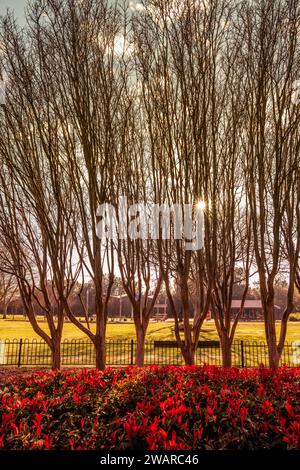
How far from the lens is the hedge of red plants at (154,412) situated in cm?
238

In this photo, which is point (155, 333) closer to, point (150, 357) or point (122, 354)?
point (122, 354)

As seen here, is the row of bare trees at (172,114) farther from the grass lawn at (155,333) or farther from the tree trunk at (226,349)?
the grass lawn at (155,333)

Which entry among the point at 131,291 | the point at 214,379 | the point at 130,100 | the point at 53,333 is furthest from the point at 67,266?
the point at 214,379

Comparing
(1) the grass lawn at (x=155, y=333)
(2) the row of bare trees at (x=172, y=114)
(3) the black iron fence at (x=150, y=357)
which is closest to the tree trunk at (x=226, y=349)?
(2) the row of bare trees at (x=172, y=114)

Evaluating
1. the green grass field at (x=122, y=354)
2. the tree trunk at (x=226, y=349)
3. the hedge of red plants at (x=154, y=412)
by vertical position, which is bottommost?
the green grass field at (x=122, y=354)

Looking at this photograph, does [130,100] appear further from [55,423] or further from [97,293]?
[55,423]

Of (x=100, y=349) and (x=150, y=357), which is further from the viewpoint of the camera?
(x=150, y=357)

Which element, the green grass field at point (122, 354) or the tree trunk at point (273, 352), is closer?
the tree trunk at point (273, 352)

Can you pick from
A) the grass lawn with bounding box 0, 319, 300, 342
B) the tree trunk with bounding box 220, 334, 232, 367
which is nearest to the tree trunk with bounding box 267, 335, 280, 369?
the tree trunk with bounding box 220, 334, 232, 367

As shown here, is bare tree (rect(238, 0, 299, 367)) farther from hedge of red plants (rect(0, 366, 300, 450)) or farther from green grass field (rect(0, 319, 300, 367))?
green grass field (rect(0, 319, 300, 367))

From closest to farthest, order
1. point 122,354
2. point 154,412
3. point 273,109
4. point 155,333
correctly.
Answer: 1. point 154,412
2. point 273,109
3. point 122,354
4. point 155,333

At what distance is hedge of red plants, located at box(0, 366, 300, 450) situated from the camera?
93.8 inches

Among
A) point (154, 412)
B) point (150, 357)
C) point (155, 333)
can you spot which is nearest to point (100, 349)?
point (154, 412)

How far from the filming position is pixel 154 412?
286 cm
